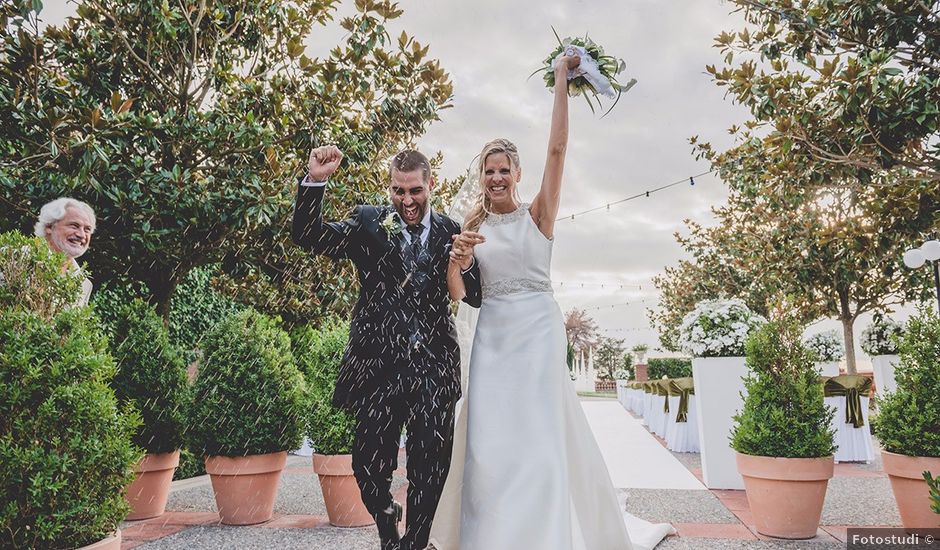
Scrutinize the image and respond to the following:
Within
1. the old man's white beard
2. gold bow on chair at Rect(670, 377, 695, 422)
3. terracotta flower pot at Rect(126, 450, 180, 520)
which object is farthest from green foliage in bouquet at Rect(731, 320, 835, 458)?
the old man's white beard

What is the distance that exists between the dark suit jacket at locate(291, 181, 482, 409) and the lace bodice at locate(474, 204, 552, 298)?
0.26 m

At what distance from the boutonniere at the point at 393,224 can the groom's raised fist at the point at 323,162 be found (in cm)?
34

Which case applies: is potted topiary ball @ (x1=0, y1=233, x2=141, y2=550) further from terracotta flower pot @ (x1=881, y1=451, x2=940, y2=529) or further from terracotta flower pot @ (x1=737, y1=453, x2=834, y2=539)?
terracotta flower pot @ (x1=881, y1=451, x2=940, y2=529)

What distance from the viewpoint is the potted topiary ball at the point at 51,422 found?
233 centimetres

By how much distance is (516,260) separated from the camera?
10.2ft

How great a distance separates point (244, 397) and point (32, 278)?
2057 millimetres

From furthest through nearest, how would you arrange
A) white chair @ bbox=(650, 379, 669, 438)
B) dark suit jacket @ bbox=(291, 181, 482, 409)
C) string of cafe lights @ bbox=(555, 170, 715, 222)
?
string of cafe lights @ bbox=(555, 170, 715, 222), white chair @ bbox=(650, 379, 669, 438), dark suit jacket @ bbox=(291, 181, 482, 409)

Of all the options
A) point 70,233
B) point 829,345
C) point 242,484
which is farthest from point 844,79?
point 829,345

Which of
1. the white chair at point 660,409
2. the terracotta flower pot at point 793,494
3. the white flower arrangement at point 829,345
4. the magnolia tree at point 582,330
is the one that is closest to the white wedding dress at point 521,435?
the terracotta flower pot at point 793,494

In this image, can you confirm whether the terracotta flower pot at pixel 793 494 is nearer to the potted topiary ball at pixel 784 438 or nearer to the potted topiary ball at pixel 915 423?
the potted topiary ball at pixel 784 438

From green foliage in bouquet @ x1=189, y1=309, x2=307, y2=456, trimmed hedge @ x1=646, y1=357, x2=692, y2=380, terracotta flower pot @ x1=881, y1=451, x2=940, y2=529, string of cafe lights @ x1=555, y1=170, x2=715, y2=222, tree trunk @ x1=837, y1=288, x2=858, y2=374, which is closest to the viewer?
terracotta flower pot @ x1=881, y1=451, x2=940, y2=529

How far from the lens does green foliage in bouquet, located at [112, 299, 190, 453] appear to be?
16.0 feet

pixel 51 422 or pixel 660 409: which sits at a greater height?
pixel 51 422

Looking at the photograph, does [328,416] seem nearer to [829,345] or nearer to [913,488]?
[913,488]
